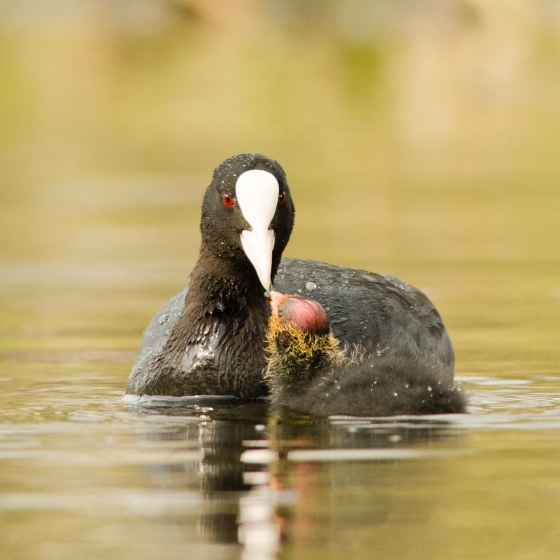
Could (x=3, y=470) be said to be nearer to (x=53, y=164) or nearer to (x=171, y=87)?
(x=53, y=164)

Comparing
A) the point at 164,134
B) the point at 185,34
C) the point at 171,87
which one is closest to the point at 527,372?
the point at 164,134

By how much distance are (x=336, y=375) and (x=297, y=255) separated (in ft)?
17.6

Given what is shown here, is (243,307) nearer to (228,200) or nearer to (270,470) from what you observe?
(228,200)

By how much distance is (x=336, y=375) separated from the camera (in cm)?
642

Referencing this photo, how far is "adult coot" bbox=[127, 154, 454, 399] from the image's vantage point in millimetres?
6867

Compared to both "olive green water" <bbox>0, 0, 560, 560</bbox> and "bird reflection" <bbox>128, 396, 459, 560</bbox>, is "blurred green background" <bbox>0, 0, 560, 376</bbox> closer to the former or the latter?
"olive green water" <bbox>0, 0, 560, 560</bbox>

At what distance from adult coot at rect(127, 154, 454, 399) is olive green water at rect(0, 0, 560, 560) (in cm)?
19

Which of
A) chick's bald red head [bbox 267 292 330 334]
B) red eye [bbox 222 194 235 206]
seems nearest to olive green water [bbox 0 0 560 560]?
chick's bald red head [bbox 267 292 330 334]

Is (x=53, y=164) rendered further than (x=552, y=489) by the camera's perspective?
Yes

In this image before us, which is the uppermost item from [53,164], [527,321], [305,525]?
[53,164]

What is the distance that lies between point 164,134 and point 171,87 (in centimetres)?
756

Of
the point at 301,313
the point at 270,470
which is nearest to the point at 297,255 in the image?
the point at 301,313

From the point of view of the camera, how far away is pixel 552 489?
16.2 feet

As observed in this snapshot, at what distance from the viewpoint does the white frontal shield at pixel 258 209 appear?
6758 millimetres
